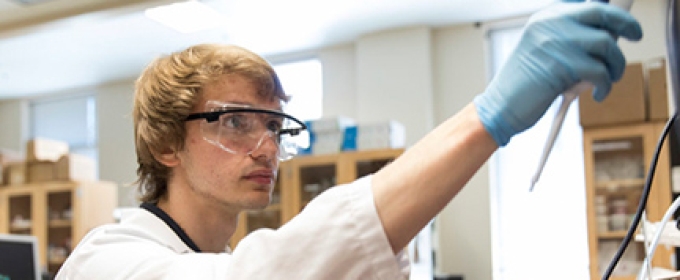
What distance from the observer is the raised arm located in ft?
1.95

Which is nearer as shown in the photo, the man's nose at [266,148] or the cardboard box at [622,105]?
the man's nose at [266,148]

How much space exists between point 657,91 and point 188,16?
3.28 meters

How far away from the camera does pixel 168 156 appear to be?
1.22 m

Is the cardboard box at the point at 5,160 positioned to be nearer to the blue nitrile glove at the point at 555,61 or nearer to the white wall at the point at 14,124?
the white wall at the point at 14,124

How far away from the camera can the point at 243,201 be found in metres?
1.11

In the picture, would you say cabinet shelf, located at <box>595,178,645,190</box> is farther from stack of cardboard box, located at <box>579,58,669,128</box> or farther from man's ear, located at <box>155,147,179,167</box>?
man's ear, located at <box>155,147,179,167</box>

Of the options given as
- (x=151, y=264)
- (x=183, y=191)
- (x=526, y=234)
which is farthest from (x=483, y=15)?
(x=151, y=264)

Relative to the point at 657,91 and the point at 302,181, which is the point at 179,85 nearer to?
the point at 657,91

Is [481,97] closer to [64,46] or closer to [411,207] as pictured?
[411,207]

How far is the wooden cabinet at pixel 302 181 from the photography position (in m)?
4.40

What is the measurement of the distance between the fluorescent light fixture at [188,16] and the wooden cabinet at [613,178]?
2819 millimetres

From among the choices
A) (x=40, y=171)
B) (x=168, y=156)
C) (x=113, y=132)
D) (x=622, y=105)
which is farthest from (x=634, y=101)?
(x=113, y=132)

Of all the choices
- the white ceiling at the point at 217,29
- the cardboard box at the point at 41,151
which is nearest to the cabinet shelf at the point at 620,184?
the white ceiling at the point at 217,29

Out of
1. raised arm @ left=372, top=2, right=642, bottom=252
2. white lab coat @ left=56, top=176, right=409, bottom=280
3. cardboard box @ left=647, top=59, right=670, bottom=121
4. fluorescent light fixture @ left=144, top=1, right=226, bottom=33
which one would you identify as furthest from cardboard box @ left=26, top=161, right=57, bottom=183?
raised arm @ left=372, top=2, right=642, bottom=252
